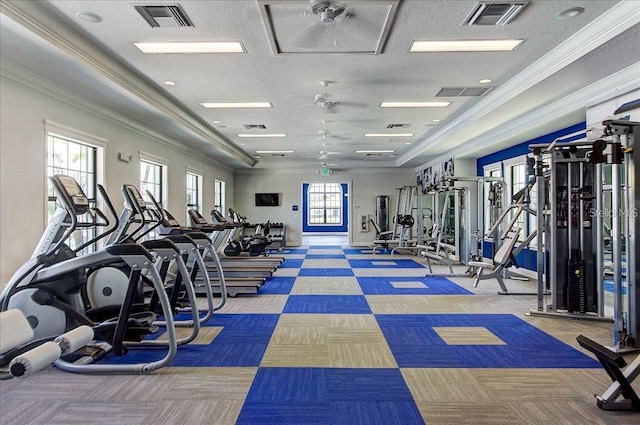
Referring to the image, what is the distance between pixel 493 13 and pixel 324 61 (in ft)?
5.71

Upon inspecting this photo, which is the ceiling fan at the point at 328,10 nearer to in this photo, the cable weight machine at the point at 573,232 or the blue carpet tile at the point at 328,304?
the cable weight machine at the point at 573,232

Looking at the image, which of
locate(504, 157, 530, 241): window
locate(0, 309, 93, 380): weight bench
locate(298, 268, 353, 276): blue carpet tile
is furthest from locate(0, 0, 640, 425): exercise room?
locate(504, 157, 530, 241): window

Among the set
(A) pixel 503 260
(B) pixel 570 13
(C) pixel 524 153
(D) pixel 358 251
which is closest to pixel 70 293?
(B) pixel 570 13

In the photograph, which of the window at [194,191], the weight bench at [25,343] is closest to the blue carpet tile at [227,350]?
the weight bench at [25,343]

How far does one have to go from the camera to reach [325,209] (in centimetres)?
2148

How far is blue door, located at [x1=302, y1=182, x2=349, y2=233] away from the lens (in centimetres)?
2131

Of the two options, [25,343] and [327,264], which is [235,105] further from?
[25,343]

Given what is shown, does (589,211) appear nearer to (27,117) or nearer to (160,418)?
(160,418)

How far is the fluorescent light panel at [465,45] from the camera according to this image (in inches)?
154

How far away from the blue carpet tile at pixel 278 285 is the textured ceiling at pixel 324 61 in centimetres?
287

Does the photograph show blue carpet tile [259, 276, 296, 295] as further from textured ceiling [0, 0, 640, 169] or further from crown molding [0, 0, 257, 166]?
crown molding [0, 0, 257, 166]

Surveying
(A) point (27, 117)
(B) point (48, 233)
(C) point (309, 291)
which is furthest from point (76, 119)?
(C) point (309, 291)

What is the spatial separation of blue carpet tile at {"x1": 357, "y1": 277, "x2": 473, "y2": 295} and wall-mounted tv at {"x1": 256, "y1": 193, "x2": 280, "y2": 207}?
23.9 ft

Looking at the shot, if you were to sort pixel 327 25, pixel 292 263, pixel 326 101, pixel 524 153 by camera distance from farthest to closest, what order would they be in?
1. pixel 292 263
2. pixel 524 153
3. pixel 326 101
4. pixel 327 25
